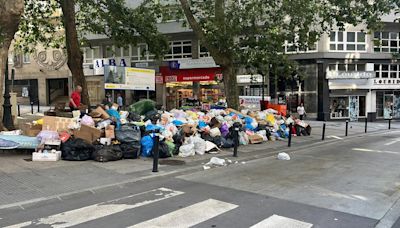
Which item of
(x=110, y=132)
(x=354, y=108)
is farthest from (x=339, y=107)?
(x=110, y=132)

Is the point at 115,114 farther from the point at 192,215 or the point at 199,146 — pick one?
the point at 192,215

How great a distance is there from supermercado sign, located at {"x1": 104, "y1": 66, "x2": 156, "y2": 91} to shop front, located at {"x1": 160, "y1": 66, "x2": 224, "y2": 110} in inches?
491

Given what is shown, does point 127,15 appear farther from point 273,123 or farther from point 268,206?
point 268,206

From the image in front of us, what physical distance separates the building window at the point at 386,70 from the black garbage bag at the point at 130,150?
88.1 feet

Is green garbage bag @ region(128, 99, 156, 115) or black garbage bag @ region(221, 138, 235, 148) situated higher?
green garbage bag @ region(128, 99, 156, 115)

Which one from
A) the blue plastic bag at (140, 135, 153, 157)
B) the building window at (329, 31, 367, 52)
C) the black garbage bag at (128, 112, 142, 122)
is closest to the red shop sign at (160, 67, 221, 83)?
the building window at (329, 31, 367, 52)

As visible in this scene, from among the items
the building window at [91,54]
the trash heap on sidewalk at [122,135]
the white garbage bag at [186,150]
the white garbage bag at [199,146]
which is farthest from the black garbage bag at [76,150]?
the building window at [91,54]

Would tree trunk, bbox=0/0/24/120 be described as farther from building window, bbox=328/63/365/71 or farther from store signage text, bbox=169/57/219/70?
building window, bbox=328/63/365/71

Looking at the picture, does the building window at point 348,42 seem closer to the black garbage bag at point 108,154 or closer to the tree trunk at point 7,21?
the black garbage bag at point 108,154

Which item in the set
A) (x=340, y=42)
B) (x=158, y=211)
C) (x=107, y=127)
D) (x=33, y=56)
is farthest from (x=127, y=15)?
(x=33, y=56)

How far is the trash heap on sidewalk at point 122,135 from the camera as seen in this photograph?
10438 mm

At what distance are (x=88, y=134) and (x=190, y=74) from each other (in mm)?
23059

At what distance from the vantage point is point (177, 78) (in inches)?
1332

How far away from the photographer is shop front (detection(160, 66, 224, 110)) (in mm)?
32625
